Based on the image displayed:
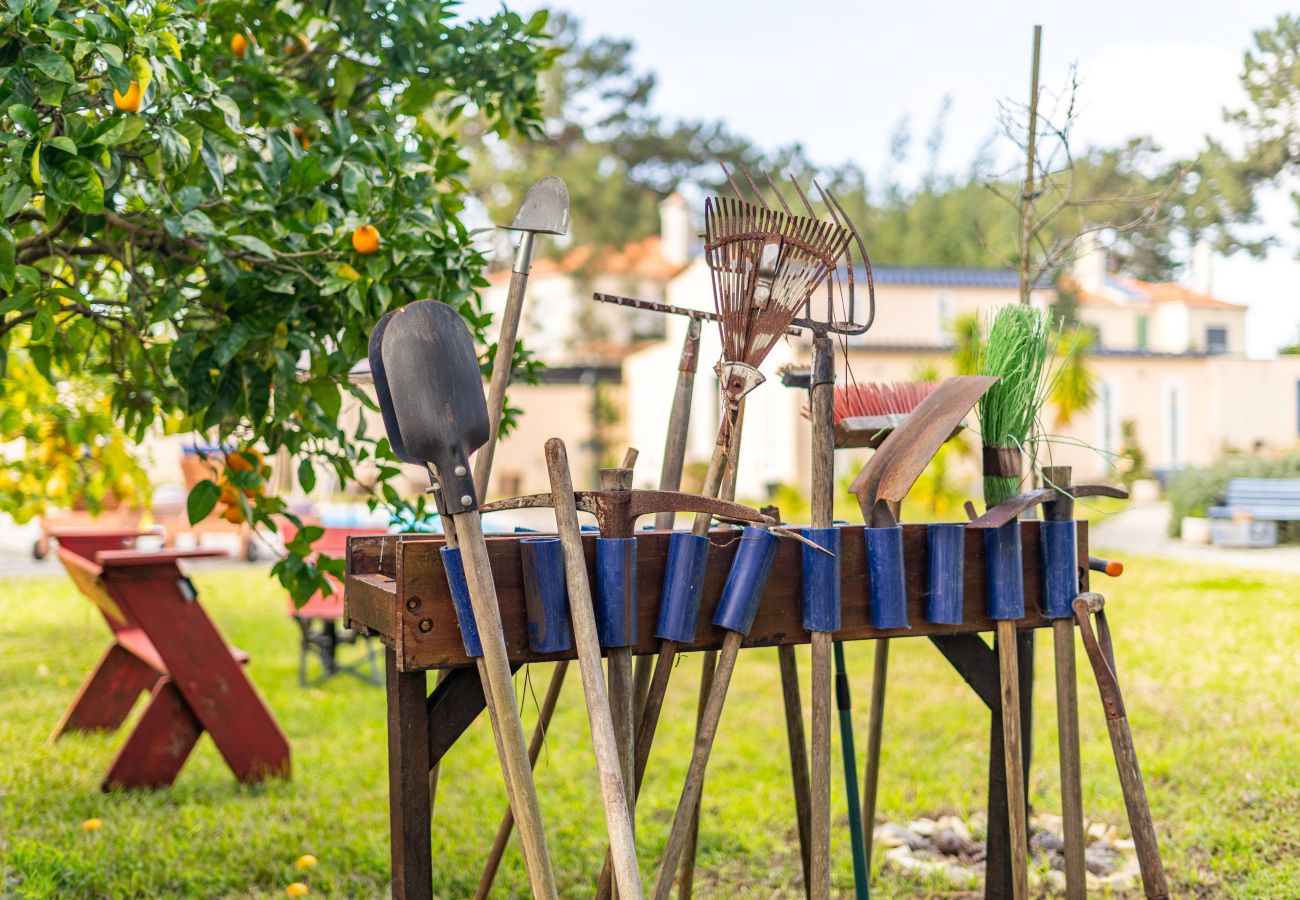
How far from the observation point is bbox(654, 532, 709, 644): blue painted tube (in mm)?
1824

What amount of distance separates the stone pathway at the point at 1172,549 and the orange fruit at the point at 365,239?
804cm

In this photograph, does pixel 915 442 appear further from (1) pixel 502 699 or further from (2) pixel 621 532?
(1) pixel 502 699

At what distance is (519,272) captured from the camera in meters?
2.07

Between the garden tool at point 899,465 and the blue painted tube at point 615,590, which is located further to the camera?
the garden tool at point 899,465

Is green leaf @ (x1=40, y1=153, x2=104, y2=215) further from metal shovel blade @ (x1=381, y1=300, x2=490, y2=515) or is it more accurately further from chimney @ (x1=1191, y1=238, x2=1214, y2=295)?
chimney @ (x1=1191, y1=238, x2=1214, y2=295)

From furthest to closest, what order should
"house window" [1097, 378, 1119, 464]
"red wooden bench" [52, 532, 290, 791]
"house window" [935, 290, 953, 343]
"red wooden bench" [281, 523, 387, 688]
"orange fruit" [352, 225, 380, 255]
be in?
1. "house window" [1097, 378, 1119, 464]
2. "house window" [935, 290, 953, 343]
3. "red wooden bench" [281, 523, 387, 688]
4. "red wooden bench" [52, 532, 290, 791]
5. "orange fruit" [352, 225, 380, 255]

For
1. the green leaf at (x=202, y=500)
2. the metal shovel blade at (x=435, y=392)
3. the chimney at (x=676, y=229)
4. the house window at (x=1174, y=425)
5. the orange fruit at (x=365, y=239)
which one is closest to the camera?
the metal shovel blade at (x=435, y=392)

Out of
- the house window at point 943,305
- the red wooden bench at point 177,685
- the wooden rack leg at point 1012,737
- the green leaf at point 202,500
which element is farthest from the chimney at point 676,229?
the wooden rack leg at point 1012,737

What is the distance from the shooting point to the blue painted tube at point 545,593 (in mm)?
1738

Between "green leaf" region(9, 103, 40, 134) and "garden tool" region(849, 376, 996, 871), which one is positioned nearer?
"green leaf" region(9, 103, 40, 134)

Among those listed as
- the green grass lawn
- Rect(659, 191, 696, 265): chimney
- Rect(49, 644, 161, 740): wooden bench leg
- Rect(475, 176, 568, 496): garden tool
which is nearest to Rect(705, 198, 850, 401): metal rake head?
Rect(475, 176, 568, 496): garden tool

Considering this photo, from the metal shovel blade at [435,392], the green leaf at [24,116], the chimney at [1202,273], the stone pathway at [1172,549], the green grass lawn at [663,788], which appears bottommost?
the stone pathway at [1172,549]

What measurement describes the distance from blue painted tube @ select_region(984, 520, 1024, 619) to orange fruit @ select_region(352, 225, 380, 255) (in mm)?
1351

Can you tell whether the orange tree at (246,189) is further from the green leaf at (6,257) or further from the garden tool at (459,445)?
the garden tool at (459,445)
